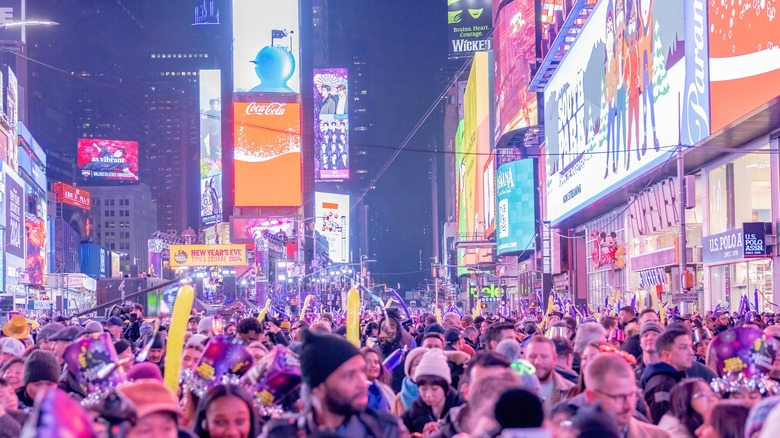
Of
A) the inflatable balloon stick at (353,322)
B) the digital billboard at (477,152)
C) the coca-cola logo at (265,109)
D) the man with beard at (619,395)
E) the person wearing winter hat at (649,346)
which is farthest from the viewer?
the coca-cola logo at (265,109)

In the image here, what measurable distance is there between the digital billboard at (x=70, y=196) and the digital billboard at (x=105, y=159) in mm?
3217

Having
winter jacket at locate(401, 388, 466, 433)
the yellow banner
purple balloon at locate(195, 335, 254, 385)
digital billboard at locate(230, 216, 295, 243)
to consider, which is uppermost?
digital billboard at locate(230, 216, 295, 243)

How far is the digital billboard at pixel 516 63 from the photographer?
74.9 meters

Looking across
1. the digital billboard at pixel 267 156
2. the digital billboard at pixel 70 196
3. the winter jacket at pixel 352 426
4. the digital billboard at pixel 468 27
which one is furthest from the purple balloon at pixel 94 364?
the digital billboard at pixel 70 196

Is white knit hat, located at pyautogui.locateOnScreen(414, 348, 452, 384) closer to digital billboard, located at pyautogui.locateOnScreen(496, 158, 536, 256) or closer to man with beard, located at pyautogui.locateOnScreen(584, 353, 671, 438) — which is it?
man with beard, located at pyautogui.locateOnScreen(584, 353, 671, 438)

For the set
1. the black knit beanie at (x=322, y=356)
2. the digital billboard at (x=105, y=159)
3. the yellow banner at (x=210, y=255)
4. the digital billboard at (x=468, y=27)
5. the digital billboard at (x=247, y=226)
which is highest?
the digital billboard at (x=468, y=27)

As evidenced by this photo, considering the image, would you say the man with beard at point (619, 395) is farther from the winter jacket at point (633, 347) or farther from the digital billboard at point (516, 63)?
the digital billboard at point (516, 63)

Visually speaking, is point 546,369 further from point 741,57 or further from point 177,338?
point 741,57

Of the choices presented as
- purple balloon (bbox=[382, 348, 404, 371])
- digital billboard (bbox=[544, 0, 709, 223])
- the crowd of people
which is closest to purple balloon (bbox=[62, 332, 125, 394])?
the crowd of people

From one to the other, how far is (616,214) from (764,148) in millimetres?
20707

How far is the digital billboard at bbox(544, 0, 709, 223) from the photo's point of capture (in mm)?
32281

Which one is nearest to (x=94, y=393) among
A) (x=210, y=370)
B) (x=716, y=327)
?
(x=210, y=370)

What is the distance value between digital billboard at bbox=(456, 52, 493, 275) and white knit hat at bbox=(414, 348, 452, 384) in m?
86.3

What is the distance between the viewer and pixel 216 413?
579 centimetres
